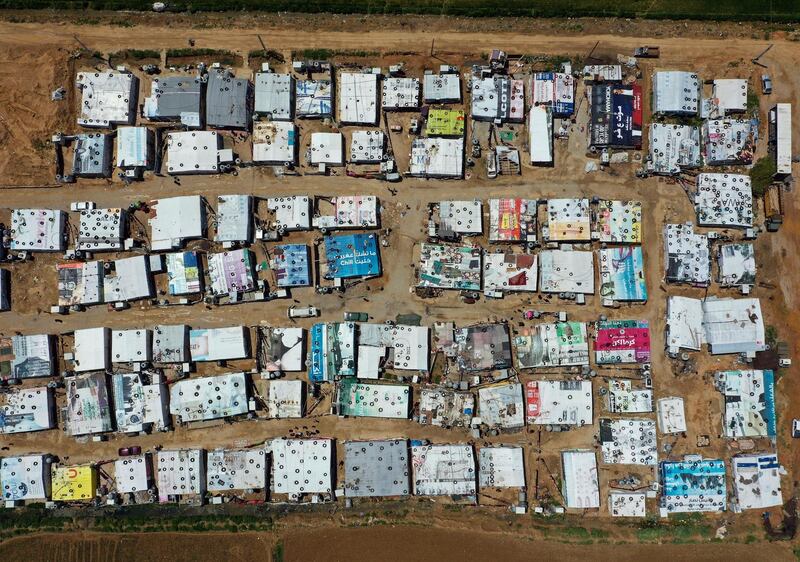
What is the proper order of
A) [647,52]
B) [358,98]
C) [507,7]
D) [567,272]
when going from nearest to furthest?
1. [567,272]
2. [358,98]
3. [647,52]
4. [507,7]

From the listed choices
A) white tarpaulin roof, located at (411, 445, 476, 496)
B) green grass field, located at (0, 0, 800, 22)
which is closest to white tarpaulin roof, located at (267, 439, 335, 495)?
white tarpaulin roof, located at (411, 445, 476, 496)

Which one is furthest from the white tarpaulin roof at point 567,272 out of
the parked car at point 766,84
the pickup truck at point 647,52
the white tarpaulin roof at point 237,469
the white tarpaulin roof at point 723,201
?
the white tarpaulin roof at point 237,469

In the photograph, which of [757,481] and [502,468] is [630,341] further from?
[757,481]

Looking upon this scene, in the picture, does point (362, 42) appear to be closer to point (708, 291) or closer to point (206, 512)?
point (708, 291)

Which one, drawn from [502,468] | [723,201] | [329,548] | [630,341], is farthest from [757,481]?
[329,548]

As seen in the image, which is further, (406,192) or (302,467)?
(406,192)

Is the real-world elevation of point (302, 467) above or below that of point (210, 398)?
below
